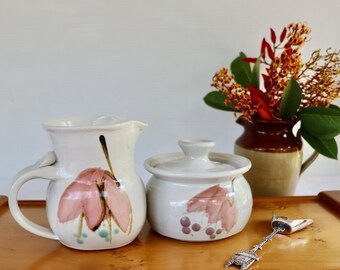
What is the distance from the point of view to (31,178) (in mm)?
431

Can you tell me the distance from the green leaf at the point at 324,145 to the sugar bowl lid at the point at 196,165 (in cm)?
19

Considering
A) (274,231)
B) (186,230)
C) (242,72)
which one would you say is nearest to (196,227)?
(186,230)

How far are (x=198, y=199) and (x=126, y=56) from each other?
0.45 m

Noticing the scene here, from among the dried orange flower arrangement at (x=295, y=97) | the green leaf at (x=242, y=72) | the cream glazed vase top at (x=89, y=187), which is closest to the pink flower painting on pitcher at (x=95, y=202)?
the cream glazed vase top at (x=89, y=187)

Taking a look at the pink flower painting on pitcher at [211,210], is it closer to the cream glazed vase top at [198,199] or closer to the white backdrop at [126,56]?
the cream glazed vase top at [198,199]

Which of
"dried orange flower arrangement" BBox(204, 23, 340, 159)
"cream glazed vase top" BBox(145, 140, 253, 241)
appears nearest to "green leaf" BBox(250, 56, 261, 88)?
"dried orange flower arrangement" BBox(204, 23, 340, 159)

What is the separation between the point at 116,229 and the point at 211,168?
146 millimetres

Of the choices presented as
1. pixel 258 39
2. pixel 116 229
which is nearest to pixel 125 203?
pixel 116 229

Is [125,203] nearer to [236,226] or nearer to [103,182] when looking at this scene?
[103,182]

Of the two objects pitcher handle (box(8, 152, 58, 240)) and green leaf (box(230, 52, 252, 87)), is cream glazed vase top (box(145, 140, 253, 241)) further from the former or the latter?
green leaf (box(230, 52, 252, 87))

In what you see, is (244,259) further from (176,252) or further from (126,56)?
(126,56)

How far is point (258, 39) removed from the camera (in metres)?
0.81

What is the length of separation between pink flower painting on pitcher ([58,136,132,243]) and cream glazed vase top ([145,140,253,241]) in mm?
54

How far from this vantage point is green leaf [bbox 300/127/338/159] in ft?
2.06
